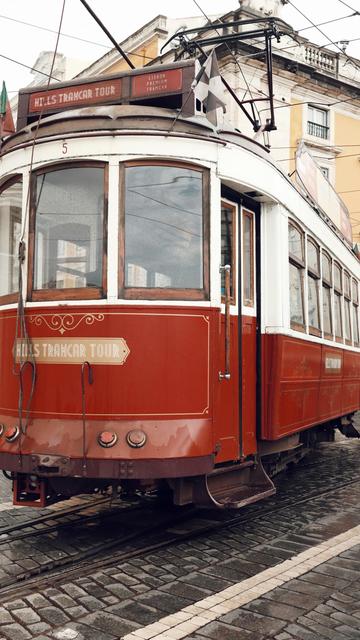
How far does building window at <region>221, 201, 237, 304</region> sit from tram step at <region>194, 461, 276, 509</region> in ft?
4.66

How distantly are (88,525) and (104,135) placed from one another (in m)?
3.27

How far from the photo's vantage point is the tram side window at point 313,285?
23.6 feet

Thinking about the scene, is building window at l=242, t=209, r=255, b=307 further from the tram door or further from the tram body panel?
the tram body panel

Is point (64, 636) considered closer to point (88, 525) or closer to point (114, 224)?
point (88, 525)

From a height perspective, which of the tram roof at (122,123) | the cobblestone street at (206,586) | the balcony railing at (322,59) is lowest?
the cobblestone street at (206,586)

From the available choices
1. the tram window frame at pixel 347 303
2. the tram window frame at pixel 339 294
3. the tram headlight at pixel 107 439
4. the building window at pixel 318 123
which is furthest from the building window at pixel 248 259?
the building window at pixel 318 123

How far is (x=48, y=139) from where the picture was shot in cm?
500

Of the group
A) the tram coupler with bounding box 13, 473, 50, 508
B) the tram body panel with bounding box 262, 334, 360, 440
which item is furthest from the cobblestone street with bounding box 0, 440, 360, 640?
the tram body panel with bounding box 262, 334, 360, 440

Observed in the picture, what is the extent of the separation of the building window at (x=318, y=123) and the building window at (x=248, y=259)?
69.4 ft

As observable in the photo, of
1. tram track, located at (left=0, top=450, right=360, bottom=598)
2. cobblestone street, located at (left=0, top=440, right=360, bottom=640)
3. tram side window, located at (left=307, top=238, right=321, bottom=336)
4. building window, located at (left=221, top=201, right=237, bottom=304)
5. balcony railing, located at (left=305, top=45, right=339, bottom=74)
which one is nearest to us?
cobblestone street, located at (left=0, top=440, right=360, bottom=640)

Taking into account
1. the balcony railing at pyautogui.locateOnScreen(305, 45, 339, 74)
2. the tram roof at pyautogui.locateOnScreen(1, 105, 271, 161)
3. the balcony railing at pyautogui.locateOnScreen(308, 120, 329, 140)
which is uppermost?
the balcony railing at pyautogui.locateOnScreen(305, 45, 339, 74)

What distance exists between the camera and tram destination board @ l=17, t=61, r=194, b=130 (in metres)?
5.08

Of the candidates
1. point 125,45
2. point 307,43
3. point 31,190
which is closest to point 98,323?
point 31,190

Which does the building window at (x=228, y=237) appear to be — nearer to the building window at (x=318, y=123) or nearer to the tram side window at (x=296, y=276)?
the tram side window at (x=296, y=276)
